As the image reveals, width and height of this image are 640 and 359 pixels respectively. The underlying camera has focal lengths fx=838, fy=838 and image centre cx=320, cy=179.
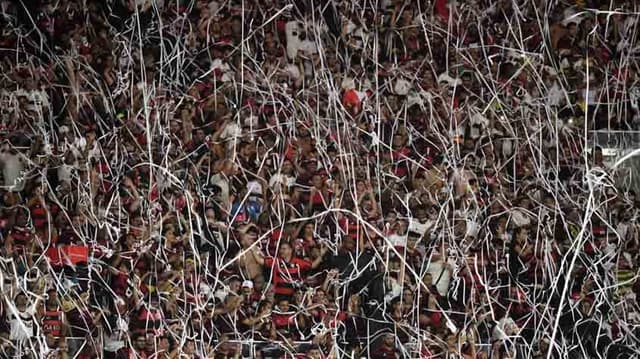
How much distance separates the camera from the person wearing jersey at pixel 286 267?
6.49ft

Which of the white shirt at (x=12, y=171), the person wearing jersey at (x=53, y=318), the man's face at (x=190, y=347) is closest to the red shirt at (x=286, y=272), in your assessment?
the man's face at (x=190, y=347)

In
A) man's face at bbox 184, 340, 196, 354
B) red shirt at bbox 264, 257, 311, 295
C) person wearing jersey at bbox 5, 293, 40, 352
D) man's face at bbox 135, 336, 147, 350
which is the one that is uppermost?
red shirt at bbox 264, 257, 311, 295

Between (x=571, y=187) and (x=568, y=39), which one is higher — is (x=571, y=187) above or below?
below

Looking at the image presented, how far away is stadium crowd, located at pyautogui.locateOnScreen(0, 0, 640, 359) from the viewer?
198 centimetres

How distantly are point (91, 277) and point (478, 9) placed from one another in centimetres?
113

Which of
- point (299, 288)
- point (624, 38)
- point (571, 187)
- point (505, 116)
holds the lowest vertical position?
point (299, 288)

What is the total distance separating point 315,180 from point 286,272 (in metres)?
0.23

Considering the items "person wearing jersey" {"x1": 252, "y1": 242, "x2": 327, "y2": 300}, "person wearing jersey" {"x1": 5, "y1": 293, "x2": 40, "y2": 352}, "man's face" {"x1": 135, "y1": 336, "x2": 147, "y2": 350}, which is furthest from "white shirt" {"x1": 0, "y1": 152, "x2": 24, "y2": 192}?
"person wearing jersey" {"x1": 252, "y1": 242, "x2": 327, "y2": 300}

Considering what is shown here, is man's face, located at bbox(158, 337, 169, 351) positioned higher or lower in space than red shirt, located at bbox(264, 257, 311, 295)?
lower

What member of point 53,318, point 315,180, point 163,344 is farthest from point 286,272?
point 53,318

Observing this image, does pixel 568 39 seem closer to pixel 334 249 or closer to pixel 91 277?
pixel 334 249

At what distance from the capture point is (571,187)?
2.02m

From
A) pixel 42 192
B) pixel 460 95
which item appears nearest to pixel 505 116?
pixel 460 95

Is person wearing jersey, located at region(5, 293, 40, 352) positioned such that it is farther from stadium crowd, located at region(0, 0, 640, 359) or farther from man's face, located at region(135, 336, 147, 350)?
man's face, located at region(135, 336, 147, 350)
